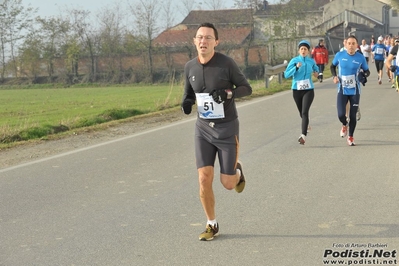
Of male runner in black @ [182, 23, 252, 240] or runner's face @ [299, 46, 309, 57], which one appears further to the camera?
runner's face @ [299, 46, 309, 57]

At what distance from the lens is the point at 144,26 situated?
63875 mm

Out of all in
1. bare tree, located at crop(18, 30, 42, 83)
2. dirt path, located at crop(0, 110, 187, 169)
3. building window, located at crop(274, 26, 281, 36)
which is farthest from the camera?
bare tree, located at crop(18, 30, 42, 83)

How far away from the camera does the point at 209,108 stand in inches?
248

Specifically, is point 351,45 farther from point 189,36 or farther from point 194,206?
point 189,36

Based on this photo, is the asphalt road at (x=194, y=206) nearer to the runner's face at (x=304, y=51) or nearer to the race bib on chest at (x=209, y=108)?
the race bib on chest at (x=209, y=108)

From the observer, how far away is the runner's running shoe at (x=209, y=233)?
6109 millimetres

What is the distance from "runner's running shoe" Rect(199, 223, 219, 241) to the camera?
6109 mm

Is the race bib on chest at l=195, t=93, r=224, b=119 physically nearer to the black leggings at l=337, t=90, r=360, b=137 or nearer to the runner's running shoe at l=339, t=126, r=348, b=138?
the black leggings at l=337, t=90, r=360, b=137

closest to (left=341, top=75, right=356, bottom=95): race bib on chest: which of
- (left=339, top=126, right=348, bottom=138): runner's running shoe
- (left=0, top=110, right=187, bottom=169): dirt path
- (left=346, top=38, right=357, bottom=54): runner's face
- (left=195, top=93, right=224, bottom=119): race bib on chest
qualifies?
(left=346, top=38, right=357, bottom=54): runner's face

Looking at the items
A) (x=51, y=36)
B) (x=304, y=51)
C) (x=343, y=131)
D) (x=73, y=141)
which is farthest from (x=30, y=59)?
(x=343, y=131)

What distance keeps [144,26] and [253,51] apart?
41.8 ft

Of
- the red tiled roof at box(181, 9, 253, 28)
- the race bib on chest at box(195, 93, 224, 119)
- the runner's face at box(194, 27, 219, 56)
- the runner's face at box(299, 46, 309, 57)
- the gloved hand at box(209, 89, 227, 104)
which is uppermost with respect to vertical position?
the red tiled roof at box(181, 9, 253, 28)

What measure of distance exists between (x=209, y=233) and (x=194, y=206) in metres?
1.30

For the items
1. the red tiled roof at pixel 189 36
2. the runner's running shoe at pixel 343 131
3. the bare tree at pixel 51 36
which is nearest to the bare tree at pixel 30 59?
the bare tree at pixel 51 36
